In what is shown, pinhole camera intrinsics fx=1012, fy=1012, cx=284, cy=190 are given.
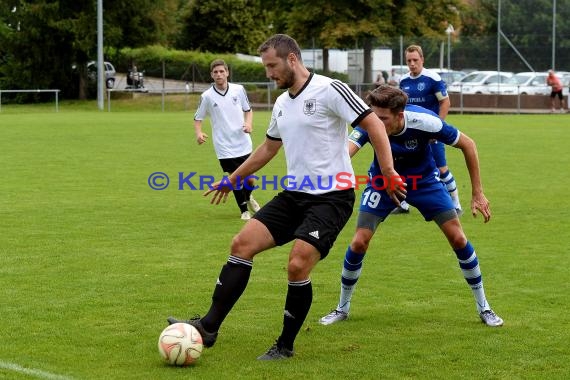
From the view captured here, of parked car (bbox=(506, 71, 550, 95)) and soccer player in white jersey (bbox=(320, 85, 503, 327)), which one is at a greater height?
parked car (bbox=(506, 71, 550, 95))

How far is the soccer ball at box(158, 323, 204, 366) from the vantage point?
611 centimetres

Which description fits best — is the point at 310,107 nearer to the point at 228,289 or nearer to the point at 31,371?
the point at 228,289

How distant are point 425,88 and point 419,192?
551 cm

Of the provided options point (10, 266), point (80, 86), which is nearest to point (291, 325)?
point (10, 266)

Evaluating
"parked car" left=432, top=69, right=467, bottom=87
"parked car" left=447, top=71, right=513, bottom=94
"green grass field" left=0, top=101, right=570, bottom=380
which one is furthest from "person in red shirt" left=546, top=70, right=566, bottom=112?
"green grass field" left=0, top=101, right=570, bottom=380

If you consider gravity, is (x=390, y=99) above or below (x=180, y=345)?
above

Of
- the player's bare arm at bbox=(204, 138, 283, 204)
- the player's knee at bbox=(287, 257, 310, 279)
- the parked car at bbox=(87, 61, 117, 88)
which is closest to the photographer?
the player's knee at bbox=(287, 257, 310, 279)

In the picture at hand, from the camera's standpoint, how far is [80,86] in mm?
54688

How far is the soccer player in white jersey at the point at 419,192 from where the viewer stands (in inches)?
279

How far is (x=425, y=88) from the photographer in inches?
496

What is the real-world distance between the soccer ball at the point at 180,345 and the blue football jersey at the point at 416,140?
1862mm

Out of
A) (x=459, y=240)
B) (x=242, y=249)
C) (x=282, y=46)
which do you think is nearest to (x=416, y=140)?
(x=459, y=240)

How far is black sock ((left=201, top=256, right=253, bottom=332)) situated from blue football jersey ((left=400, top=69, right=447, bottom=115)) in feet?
21.8

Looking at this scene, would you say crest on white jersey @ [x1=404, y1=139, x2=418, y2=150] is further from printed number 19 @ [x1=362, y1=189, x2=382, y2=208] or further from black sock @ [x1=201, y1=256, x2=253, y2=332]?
black sock @ [x1=201, y1=256, x2=253, y2=332]
